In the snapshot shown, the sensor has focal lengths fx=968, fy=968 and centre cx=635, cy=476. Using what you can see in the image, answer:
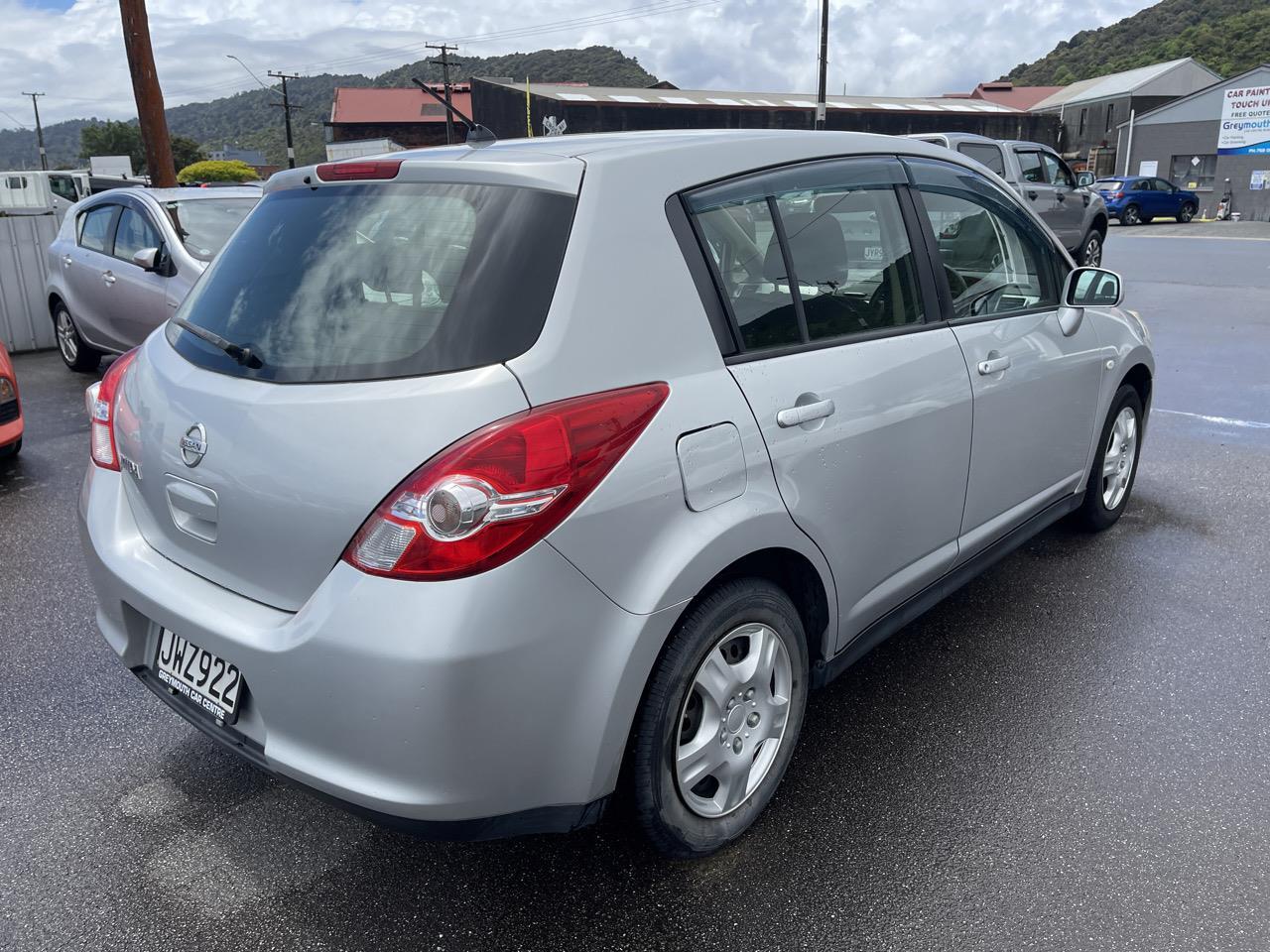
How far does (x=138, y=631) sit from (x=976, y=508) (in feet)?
8.24

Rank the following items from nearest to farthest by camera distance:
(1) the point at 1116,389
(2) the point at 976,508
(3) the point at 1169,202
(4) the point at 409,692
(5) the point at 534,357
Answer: (4) the point at 409,692 < (5) the point at 534,357 < (2) the point at 976,508 < (1) the point at 1116,389 < (3) the point at 1169,202

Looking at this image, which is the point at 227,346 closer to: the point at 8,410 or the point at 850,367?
the point at 850,367

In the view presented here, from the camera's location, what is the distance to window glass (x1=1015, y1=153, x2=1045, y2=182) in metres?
13.4

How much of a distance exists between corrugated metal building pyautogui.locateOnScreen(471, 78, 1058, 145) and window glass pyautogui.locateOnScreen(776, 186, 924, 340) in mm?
45344

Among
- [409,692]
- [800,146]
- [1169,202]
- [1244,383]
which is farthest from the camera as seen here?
[1169,202]

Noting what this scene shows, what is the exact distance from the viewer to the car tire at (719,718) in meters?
2.13

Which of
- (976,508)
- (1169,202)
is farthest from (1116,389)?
(1169,202)

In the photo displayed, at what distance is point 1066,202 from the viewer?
13.8 meters

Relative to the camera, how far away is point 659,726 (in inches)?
83.3

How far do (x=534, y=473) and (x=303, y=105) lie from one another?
11114cm

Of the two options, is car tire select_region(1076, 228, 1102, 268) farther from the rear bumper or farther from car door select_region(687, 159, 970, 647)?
the rear bumper

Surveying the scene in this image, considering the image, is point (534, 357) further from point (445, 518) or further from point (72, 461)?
point (72, 461)

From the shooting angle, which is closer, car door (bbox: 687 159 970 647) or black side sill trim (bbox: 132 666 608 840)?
black side sill trim (bbox: 132 666 608 840)

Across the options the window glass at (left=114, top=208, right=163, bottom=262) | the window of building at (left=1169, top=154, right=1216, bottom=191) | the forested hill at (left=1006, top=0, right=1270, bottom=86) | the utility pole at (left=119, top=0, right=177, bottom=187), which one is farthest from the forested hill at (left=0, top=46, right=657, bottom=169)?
the window glass at (left=114, top=208, right=163, bottom=262)
